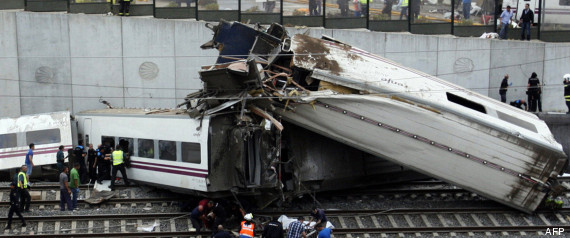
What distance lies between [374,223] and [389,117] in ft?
8.63

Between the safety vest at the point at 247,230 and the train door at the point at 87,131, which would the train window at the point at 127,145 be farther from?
the safety vest at the point at 247,230

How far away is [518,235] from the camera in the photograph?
1983cm

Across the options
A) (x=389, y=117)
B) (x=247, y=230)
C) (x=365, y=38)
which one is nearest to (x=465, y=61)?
(x=365, y=38)

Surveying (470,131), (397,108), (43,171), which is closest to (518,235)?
(470,131)

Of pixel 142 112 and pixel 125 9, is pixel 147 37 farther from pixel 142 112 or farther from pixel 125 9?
pixel 142 112

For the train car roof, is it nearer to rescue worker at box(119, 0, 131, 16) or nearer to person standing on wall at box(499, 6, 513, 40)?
rescue worker at box(119, 0, 131, 16)

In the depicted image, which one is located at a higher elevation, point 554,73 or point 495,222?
point 554,73

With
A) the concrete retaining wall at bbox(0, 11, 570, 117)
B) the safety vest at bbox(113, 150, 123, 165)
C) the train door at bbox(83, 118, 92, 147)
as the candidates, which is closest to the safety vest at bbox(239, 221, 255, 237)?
the safety vest at bbox(113, 150, 123, 165)

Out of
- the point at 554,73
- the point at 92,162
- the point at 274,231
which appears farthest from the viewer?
the point at 554,73

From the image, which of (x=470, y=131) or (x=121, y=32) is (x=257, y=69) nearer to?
(x=470, y=131)

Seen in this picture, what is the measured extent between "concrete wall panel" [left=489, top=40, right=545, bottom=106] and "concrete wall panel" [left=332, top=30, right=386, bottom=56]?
3725mm

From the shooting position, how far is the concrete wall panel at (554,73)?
27.8 metres

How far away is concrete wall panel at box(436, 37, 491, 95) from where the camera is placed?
28.2 m

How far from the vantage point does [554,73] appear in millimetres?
27875
